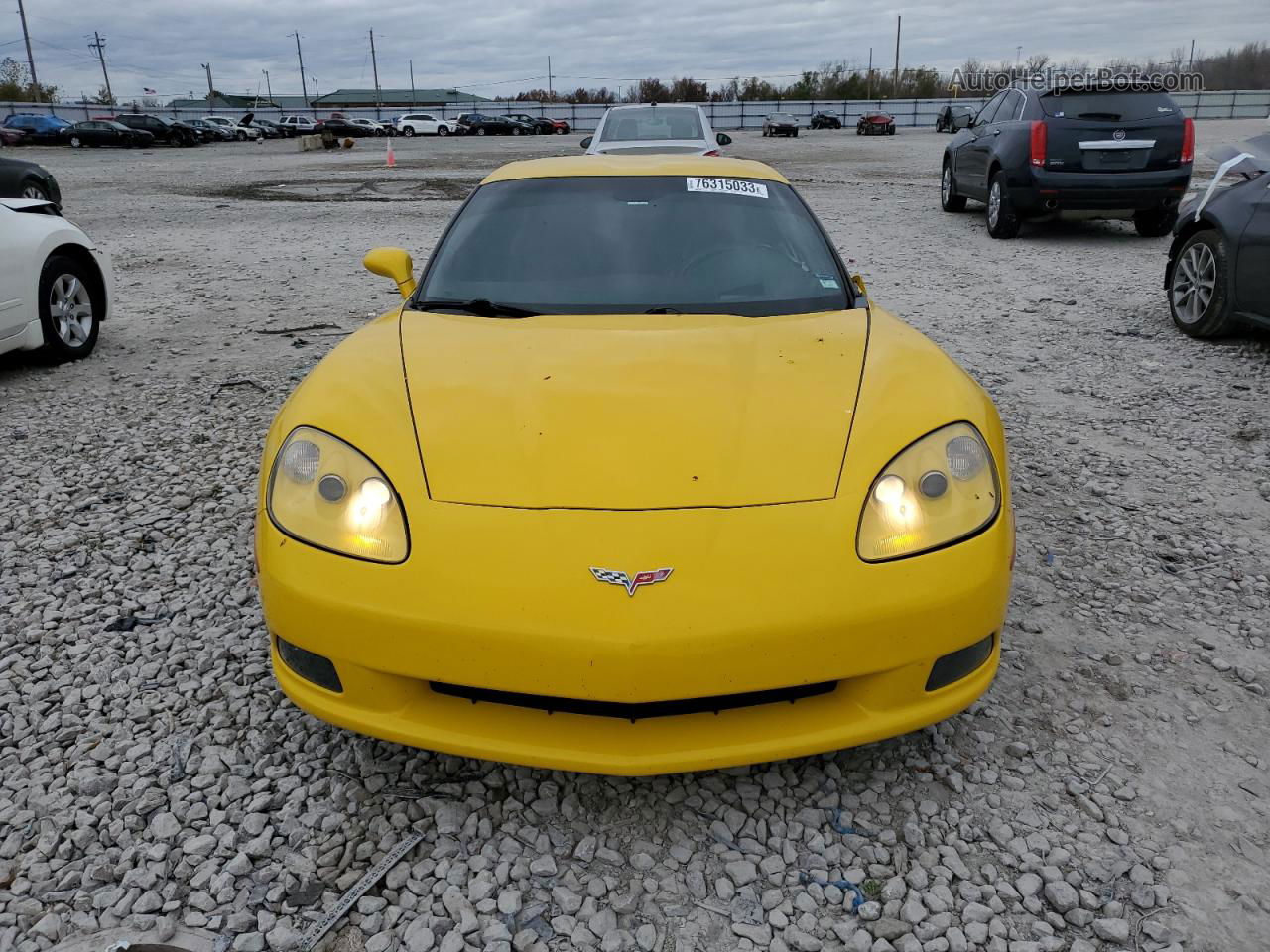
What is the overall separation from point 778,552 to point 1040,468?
2711 millimetres

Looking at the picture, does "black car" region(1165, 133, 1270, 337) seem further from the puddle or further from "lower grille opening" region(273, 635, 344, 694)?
the puddle

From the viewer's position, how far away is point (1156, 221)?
10.2 m

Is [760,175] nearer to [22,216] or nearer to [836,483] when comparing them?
[836,483]

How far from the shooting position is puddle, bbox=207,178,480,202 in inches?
624

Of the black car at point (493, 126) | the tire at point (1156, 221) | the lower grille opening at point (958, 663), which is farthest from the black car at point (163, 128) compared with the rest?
the lower grille opening at point (958, 663)

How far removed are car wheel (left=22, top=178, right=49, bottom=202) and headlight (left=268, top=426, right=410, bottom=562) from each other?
11932 mm

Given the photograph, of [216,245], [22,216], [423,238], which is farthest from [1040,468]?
[216,245]

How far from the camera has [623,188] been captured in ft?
11.2

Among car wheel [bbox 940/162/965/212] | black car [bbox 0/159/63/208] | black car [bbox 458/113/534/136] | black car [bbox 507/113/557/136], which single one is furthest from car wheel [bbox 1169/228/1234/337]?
black car [bbox 507/113/557/136]

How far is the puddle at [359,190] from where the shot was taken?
A: 52.0 feet

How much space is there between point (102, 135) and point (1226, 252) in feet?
145

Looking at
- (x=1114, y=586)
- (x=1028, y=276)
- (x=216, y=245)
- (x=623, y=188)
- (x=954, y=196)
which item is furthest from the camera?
(x=954, y=196)

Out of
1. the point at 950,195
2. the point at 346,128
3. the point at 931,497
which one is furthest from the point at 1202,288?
the point at 346,128

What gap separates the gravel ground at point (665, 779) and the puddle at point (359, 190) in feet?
39.4
